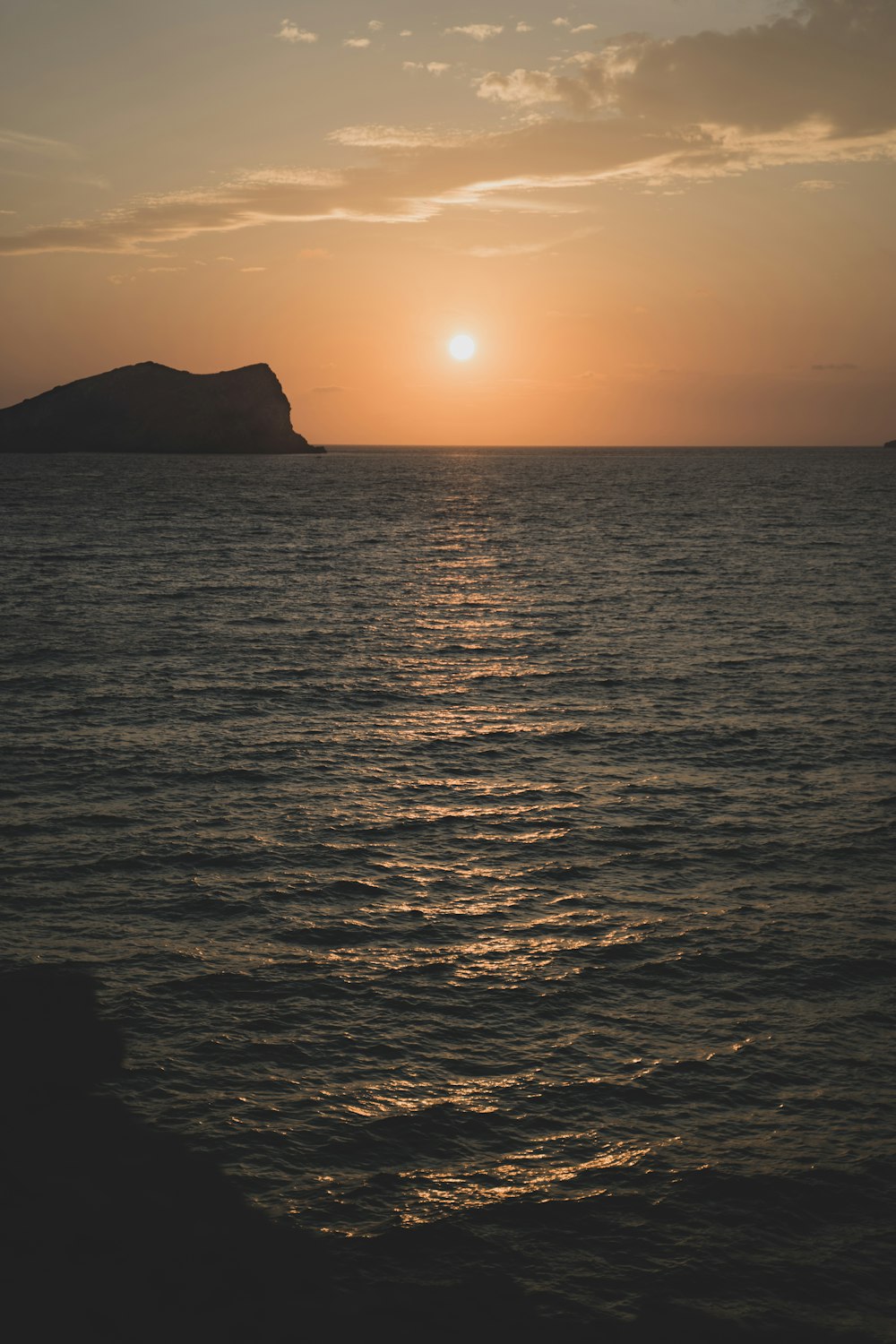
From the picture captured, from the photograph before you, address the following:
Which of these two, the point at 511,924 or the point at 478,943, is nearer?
the point at 478,943

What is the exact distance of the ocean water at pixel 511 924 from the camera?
10.8 metres

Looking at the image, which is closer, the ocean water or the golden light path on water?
the ocean water

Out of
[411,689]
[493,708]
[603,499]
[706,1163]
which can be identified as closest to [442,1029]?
[706,1163]

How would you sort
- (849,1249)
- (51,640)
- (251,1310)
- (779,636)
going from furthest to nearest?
(779,636)
(51,640)
(849,1249)
(251,1310)

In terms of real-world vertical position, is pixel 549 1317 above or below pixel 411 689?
below

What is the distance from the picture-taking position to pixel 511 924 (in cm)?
1711

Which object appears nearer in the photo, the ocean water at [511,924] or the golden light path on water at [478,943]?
the ocean water at [511,924]

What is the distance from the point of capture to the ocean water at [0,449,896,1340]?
10828 millimetres

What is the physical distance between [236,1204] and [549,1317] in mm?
3308

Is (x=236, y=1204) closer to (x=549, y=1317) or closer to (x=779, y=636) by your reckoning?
(x=549, y=1317)

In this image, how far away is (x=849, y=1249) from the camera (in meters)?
10.3

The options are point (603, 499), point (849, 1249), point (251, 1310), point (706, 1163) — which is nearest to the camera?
point (251, 1310)

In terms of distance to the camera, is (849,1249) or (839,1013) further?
(839,1013)

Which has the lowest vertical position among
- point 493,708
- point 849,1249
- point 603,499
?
point 849,1249
